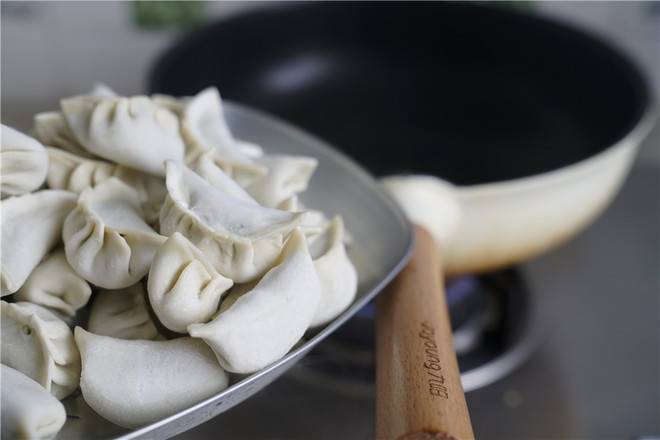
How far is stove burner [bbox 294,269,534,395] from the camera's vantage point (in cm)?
64

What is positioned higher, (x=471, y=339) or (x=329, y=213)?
(x=329, y=213)

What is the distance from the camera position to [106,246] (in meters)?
0.36

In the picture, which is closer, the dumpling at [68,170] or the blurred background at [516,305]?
the dumpling at [68,170]

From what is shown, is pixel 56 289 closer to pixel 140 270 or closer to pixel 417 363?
pixel 140 270

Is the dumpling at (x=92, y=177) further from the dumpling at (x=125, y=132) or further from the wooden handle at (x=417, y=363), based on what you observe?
the wooden handle at (x=417, y=363)

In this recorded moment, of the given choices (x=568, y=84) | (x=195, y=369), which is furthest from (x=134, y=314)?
(x=568, y=84)

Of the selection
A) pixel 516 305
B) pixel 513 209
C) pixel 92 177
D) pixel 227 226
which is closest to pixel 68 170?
pixel 92 177

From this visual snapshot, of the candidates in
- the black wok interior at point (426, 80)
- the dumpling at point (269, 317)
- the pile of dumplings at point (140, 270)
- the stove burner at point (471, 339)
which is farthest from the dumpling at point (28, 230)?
the black wok interior at point (426, 80)

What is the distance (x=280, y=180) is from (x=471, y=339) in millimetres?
324

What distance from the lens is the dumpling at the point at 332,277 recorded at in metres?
0.38

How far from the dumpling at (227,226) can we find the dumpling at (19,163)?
0.24ft

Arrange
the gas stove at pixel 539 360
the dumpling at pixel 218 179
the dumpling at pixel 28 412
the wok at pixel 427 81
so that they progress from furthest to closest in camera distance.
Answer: the wok at pixel 427 81 < the gas stove at pixel 539 360 < the dumpling at pixel 218 179 < the dumpling at pixel 28 412

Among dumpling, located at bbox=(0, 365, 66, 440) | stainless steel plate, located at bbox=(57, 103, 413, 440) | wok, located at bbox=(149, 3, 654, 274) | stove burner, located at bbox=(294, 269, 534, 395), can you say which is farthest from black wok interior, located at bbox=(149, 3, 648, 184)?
dumpling, located at bbox=(0, 365, 66, 440)

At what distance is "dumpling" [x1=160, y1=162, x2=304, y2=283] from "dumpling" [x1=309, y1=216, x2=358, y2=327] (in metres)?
0.04
